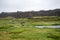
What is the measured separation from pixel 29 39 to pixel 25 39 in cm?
91

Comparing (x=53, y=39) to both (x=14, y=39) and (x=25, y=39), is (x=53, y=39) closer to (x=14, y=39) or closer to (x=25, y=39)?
(x=25, y=39)

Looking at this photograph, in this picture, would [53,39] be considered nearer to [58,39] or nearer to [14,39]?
[58,39]

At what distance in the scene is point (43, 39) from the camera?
109ft

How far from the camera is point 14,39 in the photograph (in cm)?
3359

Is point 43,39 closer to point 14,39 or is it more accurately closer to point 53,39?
point 53,39

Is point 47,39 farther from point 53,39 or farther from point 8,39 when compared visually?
point 8,39

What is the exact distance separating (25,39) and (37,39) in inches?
108

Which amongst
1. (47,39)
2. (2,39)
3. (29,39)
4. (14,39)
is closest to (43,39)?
(47,39)

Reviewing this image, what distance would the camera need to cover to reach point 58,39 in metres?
33.2

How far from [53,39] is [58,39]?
1.11m

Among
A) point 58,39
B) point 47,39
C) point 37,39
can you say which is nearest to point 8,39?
point 37,39

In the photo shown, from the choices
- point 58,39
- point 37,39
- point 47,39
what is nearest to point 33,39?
point 37,39

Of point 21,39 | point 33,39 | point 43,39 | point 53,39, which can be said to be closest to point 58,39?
point 53,39

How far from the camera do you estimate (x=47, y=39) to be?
110 feet
